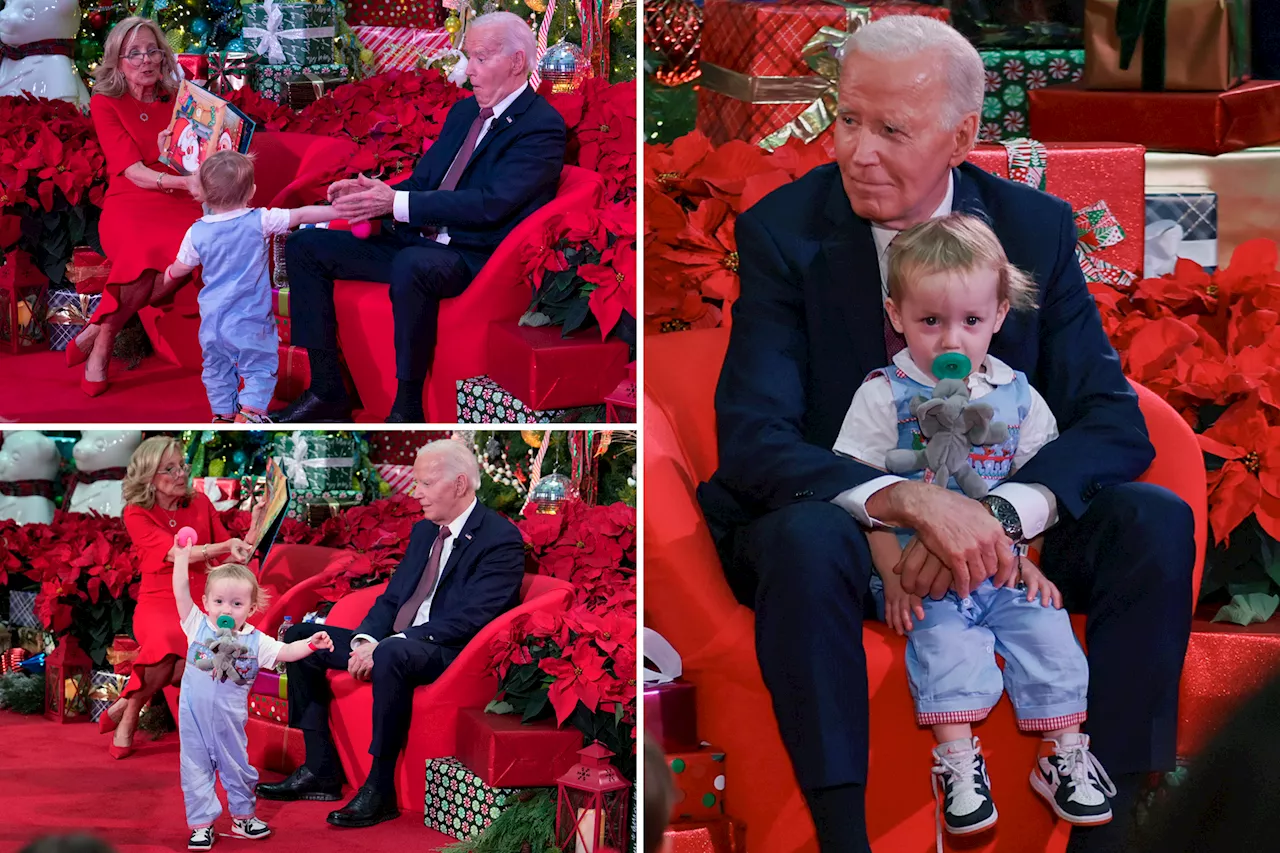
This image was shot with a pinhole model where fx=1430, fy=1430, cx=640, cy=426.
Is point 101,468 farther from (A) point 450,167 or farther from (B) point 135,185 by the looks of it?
(A) point 450,167

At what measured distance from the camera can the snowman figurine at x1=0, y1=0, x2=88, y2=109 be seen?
14.7ft

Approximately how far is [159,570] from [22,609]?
40.4 inches

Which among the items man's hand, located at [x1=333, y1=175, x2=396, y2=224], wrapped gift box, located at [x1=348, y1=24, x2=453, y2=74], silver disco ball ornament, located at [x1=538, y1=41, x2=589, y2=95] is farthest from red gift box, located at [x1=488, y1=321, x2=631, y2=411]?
wrapped gift box, located at [x1=348, y1=24, x2=453, y2=74]

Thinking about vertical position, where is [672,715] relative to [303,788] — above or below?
above

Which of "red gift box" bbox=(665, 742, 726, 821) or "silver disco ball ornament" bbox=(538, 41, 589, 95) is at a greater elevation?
"silver disco ball ornament" bbox=(538, 41, 589, 95)

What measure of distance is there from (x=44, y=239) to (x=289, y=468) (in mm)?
990

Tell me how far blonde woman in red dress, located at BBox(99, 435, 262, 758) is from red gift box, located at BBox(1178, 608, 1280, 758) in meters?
2.22

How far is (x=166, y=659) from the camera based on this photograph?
378 cm

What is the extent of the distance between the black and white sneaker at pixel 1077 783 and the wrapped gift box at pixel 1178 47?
1902 millimetres

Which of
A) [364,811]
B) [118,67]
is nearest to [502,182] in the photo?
[118,67]

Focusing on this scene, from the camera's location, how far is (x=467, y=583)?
3.30m

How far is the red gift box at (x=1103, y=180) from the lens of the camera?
2938 millimetres

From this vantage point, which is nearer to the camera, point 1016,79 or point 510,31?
point 510,31

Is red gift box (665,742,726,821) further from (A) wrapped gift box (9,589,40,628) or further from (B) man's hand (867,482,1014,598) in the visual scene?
(A) wrapped gift box (9,589,40,628)
